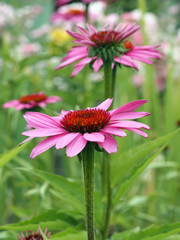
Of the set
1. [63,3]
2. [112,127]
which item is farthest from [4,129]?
[112,127]

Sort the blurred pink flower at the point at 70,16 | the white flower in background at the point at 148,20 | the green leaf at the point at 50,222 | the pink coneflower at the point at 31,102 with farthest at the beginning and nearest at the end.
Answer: the white flower in background at the point at 148,20 < the blurred pink flower at the point at 70,16 < the pink coneflower at the point at 31,102 < the green leaf at the point at 50,222

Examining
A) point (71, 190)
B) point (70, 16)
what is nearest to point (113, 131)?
point (71, 190)

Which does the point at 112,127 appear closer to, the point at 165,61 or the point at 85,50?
the point at 85,50

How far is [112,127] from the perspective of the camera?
1.20 feet

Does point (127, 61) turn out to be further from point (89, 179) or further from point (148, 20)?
point (148, 20)

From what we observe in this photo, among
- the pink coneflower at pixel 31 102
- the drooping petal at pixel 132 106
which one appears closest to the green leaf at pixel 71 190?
the drooping petal at pixel 132 106

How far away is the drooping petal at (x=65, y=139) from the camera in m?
0.33

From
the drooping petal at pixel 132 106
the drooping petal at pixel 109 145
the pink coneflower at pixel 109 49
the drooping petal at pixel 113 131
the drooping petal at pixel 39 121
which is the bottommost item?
the drooping petal at pixel 109 145

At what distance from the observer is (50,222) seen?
0.46 metres

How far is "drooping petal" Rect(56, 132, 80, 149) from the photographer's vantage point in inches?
13.0

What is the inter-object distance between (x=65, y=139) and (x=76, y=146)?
1 cm

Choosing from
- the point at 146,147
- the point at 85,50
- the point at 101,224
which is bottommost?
the point at 101,224

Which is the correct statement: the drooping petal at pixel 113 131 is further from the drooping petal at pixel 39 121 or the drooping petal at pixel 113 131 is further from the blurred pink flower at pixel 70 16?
the blurred pink flower at pixel 70 16

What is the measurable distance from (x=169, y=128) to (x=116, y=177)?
2.06 feet
